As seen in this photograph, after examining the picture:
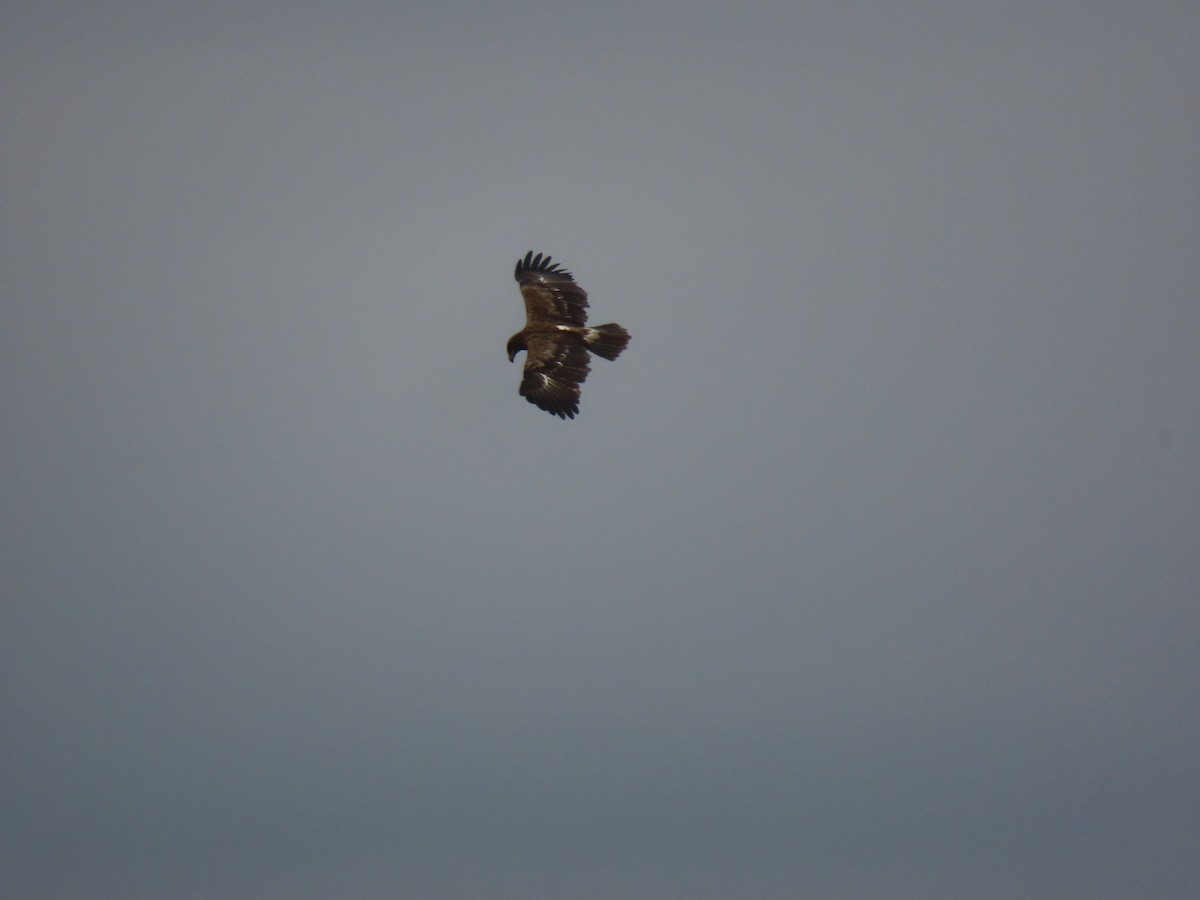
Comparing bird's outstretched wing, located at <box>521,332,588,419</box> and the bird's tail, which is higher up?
the bird's tail

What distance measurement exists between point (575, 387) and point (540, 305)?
1549mm

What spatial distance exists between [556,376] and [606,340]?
91 cm

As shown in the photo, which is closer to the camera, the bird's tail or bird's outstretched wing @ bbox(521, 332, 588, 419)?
bird's outstretched wing @ bbox(521, 332, 588, 419)

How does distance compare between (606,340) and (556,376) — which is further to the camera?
(606,340)

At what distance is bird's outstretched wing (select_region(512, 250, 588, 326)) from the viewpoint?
1878 centimetres

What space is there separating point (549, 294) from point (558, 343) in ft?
3.33

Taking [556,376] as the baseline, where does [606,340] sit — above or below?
above

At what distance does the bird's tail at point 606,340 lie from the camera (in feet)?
60.4

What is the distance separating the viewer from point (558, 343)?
18.4 metres

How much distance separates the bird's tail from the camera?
18406mm

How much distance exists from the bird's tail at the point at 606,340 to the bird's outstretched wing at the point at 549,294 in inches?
12.5

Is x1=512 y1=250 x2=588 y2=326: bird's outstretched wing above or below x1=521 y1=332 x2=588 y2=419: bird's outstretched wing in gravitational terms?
above

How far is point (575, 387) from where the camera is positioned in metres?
18.1

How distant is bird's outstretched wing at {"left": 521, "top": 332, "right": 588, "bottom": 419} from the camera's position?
18078mm
